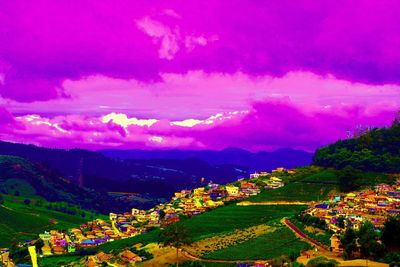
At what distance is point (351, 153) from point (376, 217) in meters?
43.0

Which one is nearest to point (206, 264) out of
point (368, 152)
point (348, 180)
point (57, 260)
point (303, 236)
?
point (303, 236)

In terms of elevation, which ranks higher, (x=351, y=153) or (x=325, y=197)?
(x=351, y=153)

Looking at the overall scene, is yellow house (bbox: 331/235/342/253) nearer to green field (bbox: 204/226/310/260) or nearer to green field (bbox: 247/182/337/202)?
green field (bbox: 204/226/310/260)

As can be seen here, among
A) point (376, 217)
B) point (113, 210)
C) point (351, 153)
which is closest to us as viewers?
point (376, 217)

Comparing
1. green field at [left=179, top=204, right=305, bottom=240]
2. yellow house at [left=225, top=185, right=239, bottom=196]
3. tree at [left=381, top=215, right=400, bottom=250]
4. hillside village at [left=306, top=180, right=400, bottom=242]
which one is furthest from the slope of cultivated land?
yellow house at [left=225, top=185, right=239, bottom=196]

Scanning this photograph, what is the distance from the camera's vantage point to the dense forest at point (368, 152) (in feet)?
292

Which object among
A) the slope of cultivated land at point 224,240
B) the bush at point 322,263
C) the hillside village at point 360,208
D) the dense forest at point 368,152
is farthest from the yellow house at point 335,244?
the dense forest at point 368,152

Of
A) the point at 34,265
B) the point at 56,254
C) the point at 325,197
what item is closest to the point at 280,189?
the point at 325,197

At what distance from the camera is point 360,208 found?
2430 inches

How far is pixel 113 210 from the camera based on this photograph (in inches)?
7190

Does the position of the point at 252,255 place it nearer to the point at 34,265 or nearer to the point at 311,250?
the point at 311,250

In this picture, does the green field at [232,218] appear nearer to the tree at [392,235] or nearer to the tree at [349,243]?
the tree at [349,243]

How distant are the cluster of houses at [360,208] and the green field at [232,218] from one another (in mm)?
6155

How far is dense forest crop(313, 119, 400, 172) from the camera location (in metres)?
89.1
